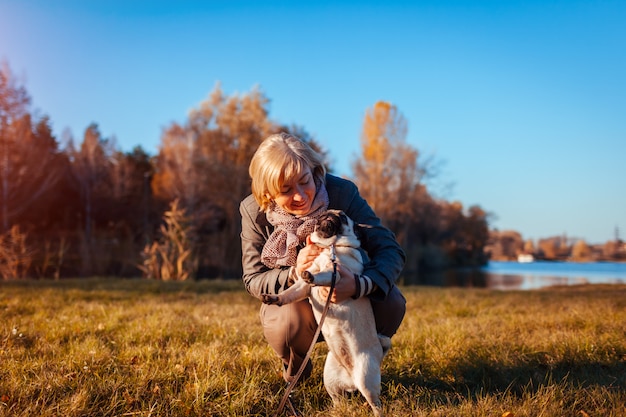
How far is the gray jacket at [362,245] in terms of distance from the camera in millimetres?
2420

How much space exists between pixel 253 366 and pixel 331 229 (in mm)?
1219

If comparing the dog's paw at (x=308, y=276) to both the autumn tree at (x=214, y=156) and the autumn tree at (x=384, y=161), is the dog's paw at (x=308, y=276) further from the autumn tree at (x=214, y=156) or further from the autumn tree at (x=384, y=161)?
the autumn tree at (x=384, y=161)

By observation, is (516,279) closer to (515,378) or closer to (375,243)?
(515,378)

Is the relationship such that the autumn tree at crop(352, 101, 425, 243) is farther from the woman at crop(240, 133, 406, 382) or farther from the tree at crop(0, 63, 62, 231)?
the woman at crop(240, 133, 406, 382)

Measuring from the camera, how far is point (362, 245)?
258 centimetres

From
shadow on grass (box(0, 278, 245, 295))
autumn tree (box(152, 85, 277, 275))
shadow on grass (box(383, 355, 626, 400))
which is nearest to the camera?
shadow on grass (box(383, 355, 626, 400))

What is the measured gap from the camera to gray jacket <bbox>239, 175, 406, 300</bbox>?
2420mm

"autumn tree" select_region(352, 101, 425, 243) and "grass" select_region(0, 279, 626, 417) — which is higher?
"autumn tree" select_region(352, 101, 425, 243)

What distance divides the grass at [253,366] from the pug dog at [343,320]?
14cm

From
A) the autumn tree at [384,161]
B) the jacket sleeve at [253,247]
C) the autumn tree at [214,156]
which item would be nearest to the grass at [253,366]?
the jacket sleeve at [253,247]

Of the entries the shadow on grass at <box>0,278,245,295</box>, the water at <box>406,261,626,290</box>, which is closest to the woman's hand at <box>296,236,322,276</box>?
the shadow on grass at <box>0,278,245,295</box>

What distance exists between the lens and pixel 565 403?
2400 millimetres

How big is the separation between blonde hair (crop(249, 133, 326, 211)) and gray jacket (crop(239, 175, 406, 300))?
6.0 inches

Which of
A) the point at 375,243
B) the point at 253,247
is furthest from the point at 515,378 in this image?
the point at 253,247
